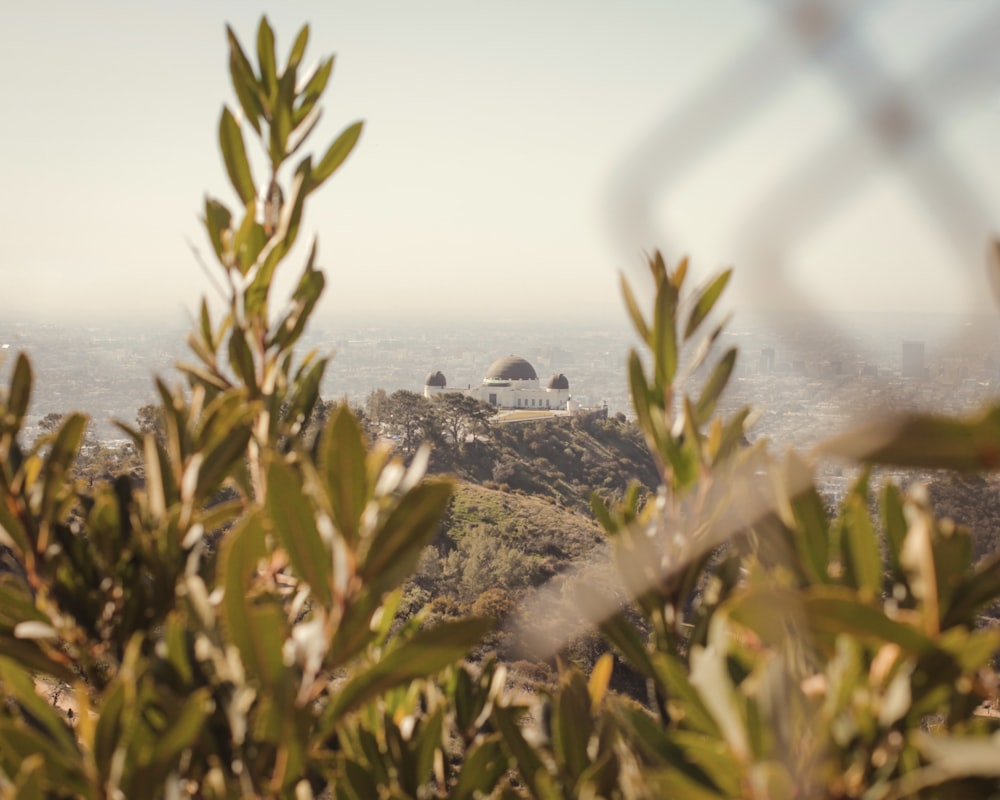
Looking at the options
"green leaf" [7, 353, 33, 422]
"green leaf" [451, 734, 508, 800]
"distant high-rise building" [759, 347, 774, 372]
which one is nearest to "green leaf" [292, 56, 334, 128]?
"green leaf" [7, 353, 33, 422]

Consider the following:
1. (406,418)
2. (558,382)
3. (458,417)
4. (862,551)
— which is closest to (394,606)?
(862,551)

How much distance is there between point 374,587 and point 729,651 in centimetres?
41

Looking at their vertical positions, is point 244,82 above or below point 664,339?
above

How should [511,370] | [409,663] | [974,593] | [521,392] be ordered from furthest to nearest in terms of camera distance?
1. [511,370]
2. [521,392]
3. [409,663]
4. [974,593]

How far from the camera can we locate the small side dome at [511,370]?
72.0m

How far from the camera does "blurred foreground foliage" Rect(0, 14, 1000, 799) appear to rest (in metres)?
0.79

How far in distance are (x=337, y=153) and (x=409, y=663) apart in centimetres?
101

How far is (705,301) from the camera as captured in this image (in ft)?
4.41

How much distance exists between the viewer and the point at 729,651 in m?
1.00

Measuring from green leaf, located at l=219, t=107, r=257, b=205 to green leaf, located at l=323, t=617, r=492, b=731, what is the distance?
3.09 ft

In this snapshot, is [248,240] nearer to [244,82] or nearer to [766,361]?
[244,82]

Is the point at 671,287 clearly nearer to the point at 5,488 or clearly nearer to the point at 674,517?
the point at 674,517

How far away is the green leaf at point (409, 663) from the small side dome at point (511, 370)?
70.7 metres

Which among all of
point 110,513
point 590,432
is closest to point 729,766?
point 110,513
